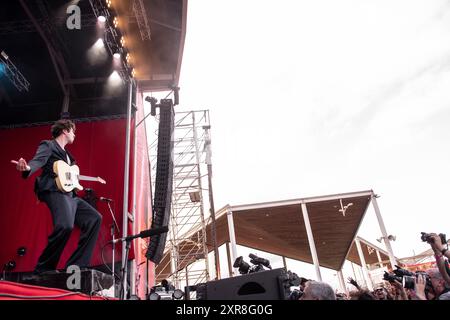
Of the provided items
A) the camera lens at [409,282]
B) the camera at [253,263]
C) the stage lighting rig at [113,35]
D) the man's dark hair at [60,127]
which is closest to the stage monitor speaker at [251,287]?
the camera at [253,263]

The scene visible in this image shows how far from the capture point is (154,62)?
8.79 meters

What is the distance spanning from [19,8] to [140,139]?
12.5 ft

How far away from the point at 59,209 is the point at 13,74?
534 centimetres

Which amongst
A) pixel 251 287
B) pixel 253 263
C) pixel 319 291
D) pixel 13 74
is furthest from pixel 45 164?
pixel 13 74

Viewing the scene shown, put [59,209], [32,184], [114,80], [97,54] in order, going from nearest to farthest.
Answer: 1. [59,209]
2. [32,184]
3. [97,54]
4. [114,80]

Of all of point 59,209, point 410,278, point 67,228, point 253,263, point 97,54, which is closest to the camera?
point 67,228

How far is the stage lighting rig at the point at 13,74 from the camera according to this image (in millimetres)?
6082

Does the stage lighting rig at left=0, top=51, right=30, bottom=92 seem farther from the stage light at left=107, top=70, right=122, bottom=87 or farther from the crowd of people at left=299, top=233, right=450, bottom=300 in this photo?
the crowd of people at left=299, top=233, right=450, bottom=300

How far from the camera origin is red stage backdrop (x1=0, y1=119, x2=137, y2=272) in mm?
5625

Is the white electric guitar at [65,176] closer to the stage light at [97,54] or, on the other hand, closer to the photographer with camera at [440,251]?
the photographer with camera at [440,251]

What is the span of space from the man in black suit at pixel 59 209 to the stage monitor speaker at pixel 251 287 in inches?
53.2

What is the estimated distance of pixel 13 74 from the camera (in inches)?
253

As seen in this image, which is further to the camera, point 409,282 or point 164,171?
point 164,171

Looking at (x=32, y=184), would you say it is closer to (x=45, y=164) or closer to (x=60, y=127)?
(x=60, y=127)
